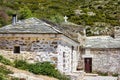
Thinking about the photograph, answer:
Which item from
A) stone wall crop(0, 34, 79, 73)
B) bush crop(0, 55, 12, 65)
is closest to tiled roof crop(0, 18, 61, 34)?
stone wall crop(0, 34, 79, 73)

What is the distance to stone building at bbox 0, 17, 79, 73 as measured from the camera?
23.6 m

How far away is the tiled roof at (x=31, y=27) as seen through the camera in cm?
2370

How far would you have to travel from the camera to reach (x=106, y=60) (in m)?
33.3

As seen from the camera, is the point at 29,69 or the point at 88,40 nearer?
the point at 29,69

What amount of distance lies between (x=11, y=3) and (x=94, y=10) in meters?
16.3

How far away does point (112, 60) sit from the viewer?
33.2m

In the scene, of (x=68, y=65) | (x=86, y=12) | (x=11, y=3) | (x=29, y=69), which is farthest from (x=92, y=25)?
Answer: (x=29, y=69)

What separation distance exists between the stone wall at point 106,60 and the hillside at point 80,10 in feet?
74.2

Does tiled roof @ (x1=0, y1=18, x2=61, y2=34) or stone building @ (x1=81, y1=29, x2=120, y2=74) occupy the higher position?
tiled roof @ (x1=0, y1=18, x2=61, y2=34)

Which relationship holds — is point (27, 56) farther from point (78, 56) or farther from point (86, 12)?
point (86, 12)

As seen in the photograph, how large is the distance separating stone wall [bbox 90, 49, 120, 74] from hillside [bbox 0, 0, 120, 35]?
74.2 feet

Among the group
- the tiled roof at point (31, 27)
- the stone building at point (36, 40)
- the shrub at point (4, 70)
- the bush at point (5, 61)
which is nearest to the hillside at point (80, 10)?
the tiled roof at point (31, 27)

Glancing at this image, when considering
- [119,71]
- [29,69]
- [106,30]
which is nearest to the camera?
[29,69]

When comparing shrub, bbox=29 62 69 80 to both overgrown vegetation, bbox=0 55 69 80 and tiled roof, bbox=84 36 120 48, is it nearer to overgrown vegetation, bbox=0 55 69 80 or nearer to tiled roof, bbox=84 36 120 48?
overgrown vegetation, bbox=0 55 69 80
